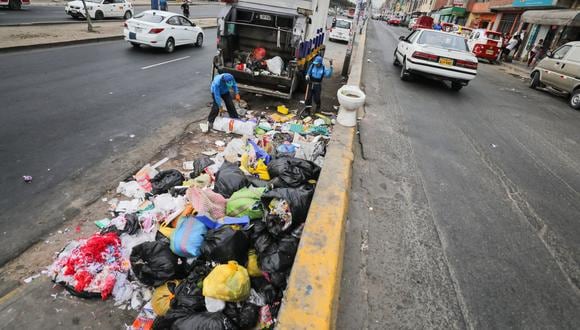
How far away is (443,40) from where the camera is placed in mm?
10172

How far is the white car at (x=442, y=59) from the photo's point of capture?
367 inches

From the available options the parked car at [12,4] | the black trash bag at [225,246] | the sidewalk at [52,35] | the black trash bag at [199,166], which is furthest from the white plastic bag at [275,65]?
the parked car at [12,4]

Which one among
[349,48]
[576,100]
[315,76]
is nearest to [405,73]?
[349,48]

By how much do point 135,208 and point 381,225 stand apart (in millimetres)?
2815

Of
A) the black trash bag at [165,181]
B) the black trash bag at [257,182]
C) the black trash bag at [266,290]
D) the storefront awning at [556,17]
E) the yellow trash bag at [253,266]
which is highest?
the storefront awning at [556,17]

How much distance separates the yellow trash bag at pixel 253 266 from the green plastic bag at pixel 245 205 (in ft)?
1.50

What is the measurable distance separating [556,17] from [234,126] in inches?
925

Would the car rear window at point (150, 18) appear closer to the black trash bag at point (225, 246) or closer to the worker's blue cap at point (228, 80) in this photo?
the worker's blue cap at point (228, 80)

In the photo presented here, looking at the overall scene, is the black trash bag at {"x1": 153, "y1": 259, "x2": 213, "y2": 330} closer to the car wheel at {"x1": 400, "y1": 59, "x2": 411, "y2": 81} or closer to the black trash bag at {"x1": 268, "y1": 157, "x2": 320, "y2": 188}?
the black trash bag at {"x1": 268, "y1": 157, "x2": 320, "y2": 188}

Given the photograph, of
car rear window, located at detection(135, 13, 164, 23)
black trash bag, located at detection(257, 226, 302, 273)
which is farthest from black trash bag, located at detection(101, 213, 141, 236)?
car rear window, located at detection(135, 13, 164, 23)

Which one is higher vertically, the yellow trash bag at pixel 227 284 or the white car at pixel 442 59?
the white car at pixel 442 59

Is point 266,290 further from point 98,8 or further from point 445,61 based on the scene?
point 98,8

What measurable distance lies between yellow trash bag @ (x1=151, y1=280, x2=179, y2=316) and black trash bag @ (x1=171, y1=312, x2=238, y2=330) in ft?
1.15

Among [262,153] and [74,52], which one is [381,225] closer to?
[262,153]
